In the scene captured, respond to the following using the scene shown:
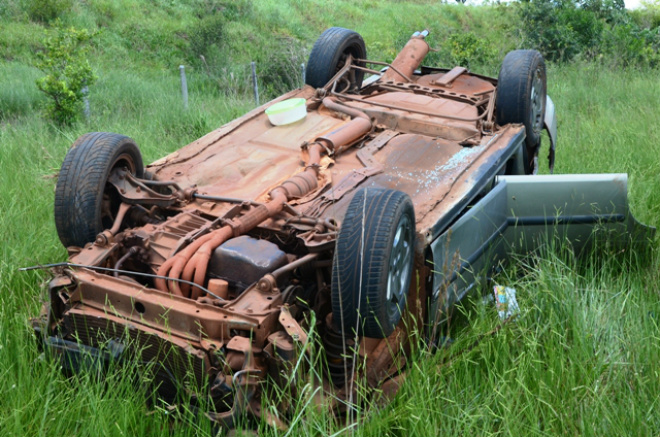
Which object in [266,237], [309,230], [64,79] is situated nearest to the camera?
[309,230]

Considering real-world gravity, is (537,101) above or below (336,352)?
above

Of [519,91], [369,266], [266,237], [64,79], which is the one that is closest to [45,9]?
[64,79]

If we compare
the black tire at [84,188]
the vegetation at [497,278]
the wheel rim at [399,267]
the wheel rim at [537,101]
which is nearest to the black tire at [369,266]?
the wheel rim at [399,267]

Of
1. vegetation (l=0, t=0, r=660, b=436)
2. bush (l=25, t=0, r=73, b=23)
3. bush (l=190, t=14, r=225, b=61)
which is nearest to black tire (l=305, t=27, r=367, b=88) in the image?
vegetation (l=0, t=0, r=660, b=436)

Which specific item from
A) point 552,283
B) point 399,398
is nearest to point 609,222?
point 552,283

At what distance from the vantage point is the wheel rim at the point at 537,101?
5789 millimetres

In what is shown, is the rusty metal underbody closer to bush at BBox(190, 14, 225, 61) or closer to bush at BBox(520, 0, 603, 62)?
bush at BBox(520, 0, 603, 62)

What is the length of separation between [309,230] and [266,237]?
307 mm

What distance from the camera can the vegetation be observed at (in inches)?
125

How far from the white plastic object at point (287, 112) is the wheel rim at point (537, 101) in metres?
1.77

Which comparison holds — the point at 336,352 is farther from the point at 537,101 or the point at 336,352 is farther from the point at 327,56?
the point at 327,56

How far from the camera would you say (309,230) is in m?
4.11

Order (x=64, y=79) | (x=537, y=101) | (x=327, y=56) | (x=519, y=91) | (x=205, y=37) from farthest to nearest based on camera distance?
(x=205, y=37) < (x=64, y=79) < (x=327, y=56) < (x=537, y=101) < (x=519, y=91)

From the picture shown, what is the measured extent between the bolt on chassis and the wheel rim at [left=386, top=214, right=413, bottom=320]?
14 millimetres
